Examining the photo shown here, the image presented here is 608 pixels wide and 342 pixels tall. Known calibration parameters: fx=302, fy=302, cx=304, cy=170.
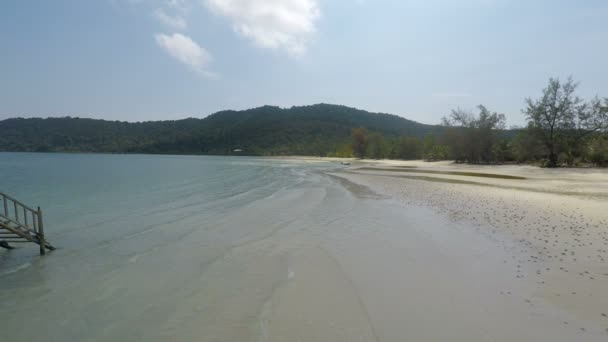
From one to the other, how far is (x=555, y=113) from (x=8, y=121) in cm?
26538

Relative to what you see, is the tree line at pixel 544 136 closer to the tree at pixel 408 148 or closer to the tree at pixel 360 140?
the tree at pixel 408 148

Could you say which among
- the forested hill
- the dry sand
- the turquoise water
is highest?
the forested hill

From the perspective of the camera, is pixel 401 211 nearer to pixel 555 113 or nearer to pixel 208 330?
pixel 208 330

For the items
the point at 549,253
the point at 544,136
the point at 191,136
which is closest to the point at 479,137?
the point at 544,136

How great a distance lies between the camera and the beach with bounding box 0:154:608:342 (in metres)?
5.69

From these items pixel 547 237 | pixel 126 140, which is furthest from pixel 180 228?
pixel 126 140

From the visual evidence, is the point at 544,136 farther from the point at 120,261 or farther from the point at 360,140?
the point at 360,140

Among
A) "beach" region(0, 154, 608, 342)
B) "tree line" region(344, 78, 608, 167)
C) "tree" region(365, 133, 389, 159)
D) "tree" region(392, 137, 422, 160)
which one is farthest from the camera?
"tree" region(365, 133, 389, 159)

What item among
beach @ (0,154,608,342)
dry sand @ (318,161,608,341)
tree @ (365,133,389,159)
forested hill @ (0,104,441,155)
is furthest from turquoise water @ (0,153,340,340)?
forested hill @ (0,104,441,155)

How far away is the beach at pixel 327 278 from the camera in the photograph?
569 cm

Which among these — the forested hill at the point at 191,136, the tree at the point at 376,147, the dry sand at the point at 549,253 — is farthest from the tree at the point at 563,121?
the forested hill at the point at 191,136

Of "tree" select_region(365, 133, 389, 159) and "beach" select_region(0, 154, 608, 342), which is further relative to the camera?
"tree" select_region(365, 133, 389, 159)

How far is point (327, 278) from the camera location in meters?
8.12

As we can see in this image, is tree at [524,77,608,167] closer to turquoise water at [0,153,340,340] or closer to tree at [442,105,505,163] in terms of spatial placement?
tree at [442,105,505,163]
